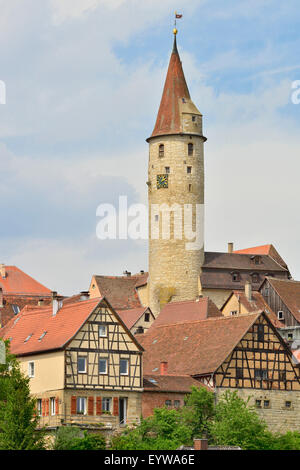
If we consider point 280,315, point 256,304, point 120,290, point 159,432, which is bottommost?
point 159,432

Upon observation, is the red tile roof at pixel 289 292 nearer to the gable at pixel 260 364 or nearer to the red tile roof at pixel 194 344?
the red tile roof at pixel 194 344

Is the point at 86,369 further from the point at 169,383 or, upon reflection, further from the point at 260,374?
the point at 260,374

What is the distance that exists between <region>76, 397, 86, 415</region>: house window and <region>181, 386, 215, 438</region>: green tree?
4.43m

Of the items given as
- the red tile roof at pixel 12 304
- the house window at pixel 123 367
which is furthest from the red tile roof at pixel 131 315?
the house window at pixel 123 367

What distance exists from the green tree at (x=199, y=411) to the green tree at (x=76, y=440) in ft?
14.6

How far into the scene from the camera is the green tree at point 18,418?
59.8 m

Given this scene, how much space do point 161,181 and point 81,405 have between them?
1543 inches

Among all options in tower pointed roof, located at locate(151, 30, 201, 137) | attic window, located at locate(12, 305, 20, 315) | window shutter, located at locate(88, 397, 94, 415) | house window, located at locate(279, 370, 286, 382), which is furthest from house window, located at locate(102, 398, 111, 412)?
tower pointed roof, located at locate(151, 30, 201, 137)

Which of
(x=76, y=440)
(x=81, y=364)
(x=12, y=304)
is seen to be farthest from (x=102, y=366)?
(x=12, y=304)

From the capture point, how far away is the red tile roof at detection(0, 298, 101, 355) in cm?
6862

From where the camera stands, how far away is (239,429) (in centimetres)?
6519

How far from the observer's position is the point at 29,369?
228 feet
